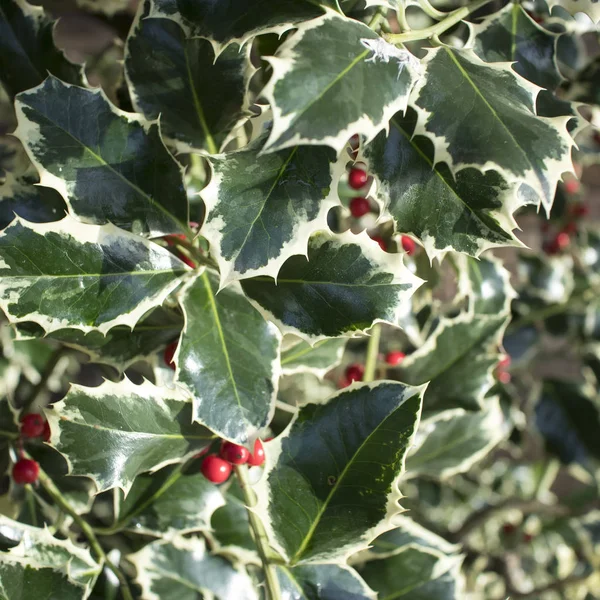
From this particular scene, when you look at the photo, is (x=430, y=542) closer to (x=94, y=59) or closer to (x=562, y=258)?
(x=562, y=258)

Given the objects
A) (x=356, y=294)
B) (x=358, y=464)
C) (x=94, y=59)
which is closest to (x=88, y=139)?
(x=356, y=294)

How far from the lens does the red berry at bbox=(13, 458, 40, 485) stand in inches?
31.4

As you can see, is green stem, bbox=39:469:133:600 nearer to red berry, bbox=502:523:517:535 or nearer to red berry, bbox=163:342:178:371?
red berry, bbox=163:342:178:371

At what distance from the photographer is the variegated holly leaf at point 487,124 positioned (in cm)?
55

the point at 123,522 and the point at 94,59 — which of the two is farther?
the point at 94,59

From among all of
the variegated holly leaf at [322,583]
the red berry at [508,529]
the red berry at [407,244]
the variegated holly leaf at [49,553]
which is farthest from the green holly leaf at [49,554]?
the red berry at [508,529]

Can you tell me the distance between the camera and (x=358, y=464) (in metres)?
0.65

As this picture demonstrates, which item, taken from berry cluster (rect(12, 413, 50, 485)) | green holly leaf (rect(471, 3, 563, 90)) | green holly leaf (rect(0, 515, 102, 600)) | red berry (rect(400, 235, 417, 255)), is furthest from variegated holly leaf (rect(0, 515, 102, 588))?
green holly leaf (rect(471, 3, 563, 90))

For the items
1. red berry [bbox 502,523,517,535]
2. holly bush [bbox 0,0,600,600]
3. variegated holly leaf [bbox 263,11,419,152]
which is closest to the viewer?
variegated holly leaf [bbox 263,11,419,152]

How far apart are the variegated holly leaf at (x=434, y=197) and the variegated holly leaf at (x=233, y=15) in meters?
0.14

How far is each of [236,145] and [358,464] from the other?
0.41m

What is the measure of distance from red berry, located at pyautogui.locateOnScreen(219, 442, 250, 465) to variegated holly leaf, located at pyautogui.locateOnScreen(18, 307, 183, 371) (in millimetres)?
135

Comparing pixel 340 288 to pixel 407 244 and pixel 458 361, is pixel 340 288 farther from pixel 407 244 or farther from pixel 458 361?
pixel 458 361

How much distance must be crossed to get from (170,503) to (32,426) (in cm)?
20
